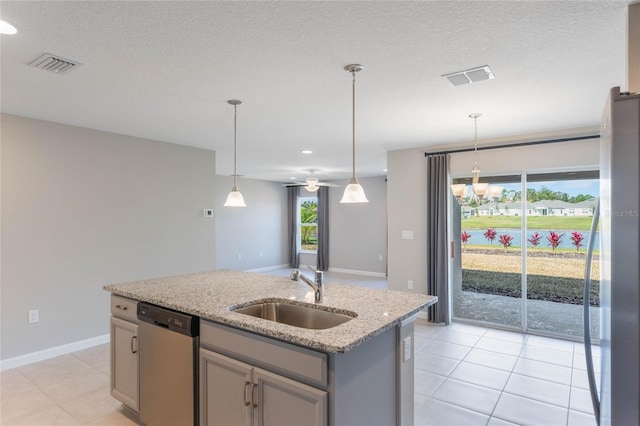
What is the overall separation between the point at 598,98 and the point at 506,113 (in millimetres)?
712

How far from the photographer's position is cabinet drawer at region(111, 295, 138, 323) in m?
2.54

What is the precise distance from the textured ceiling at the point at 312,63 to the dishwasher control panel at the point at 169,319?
1617 mm

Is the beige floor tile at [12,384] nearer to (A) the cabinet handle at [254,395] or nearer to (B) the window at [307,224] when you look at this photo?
(A) the cabinet handle at [254,395]

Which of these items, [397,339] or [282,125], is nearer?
[397,339]

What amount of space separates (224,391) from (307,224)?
828 centimetres

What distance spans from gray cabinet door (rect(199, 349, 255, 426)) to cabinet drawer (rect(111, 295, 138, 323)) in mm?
772

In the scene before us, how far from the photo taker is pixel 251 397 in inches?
72.6

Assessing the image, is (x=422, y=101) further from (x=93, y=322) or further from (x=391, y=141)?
(x=93, y=322)


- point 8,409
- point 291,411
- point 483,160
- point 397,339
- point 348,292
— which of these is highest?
point 483,160

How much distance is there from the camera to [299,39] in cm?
202

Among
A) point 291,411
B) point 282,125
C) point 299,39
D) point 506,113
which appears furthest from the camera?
point 282,125

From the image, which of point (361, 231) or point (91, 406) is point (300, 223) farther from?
point (91, 406)

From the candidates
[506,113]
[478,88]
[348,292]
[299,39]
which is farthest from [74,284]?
[506,113]

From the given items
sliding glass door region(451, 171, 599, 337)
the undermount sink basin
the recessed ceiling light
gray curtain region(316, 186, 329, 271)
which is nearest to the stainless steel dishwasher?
the undermount sink basin
